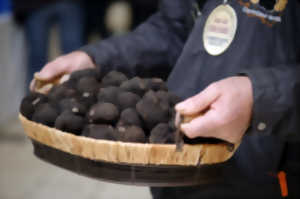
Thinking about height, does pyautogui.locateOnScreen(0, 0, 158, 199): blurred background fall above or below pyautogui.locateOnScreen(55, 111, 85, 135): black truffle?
below

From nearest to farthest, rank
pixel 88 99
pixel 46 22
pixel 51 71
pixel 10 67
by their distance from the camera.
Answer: pixel 88 99 < pixel 51 71 < pixel 46 22 < pixel 10 67

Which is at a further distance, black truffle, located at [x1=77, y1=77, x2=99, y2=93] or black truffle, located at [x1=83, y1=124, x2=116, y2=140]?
black truffle, located at [x1=77, y1=77, x2=99, y2=93]

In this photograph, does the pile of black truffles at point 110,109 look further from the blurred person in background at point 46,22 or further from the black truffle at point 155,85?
the blurred person in background at point 46,22

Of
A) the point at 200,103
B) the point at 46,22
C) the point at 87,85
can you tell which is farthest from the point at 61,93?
the point at 46,22

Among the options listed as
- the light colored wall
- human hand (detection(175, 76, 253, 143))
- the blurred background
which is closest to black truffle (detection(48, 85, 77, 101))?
human hand (detection(175, 76, 253, 143))

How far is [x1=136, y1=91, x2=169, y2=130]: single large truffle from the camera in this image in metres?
0.69

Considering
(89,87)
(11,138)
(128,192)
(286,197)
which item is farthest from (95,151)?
(11,138)

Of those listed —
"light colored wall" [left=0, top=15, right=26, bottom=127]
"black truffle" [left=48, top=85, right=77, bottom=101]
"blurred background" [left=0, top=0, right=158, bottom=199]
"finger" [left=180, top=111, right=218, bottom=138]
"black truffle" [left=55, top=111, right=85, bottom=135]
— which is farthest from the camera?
"light colored wall" [left=0, top=15, right=26, bottom=127]

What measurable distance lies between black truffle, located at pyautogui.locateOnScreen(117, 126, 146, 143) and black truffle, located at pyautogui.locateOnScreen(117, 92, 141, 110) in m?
0.07

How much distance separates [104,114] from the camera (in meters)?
0.71

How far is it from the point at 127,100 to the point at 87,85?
0.11 meters

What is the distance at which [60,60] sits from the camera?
93cm

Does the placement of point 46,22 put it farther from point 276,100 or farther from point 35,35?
point 276,100

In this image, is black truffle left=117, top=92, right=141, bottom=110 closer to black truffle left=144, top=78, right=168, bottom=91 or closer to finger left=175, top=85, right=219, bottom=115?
black truffle left=144, top=78, right=168, bottom=91
